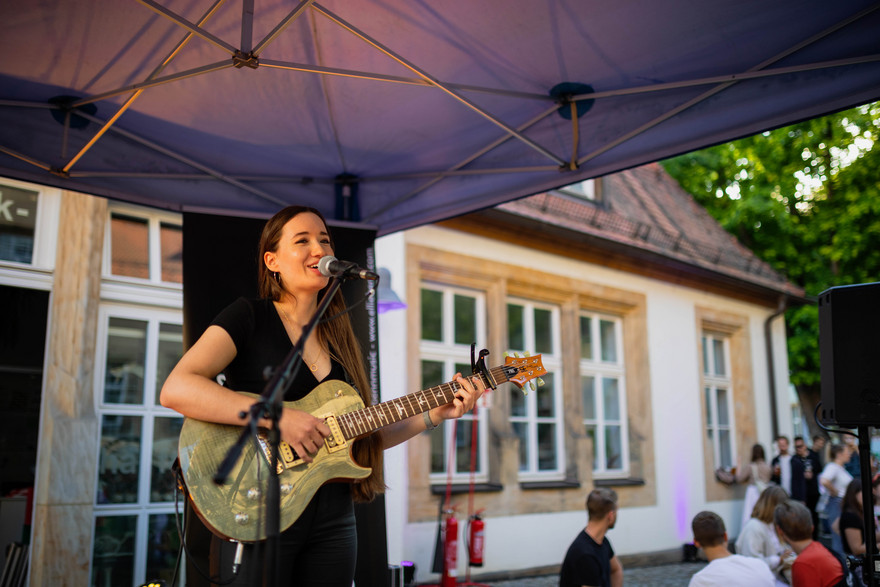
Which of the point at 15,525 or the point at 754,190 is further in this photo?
the point at 754,190

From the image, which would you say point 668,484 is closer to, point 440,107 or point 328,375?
point 440,107

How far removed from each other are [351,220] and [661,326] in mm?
8619

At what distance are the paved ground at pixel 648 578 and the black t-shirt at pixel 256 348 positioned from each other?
22.7 ft

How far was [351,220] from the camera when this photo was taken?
5.01 meters

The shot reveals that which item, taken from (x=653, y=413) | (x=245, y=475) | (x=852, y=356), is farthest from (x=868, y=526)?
(x=653, y=413)

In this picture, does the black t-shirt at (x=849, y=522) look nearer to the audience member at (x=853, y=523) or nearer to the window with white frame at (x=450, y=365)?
the audience member at (x=853, y=523)

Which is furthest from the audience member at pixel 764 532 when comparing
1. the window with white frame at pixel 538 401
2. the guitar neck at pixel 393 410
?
the guitar neck at pixel 393 410

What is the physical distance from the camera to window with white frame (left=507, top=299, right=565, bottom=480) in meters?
10.1

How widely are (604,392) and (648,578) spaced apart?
2.88 metres

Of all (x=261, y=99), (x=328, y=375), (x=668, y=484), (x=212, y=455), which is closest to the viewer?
(x=212, y=455)

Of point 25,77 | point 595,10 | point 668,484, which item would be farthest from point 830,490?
point 25,77

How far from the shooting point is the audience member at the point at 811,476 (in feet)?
35.0

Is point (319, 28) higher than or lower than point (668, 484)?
higher

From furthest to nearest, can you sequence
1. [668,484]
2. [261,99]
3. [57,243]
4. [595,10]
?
[668,484], [57,243], [261,99], [595,10]
